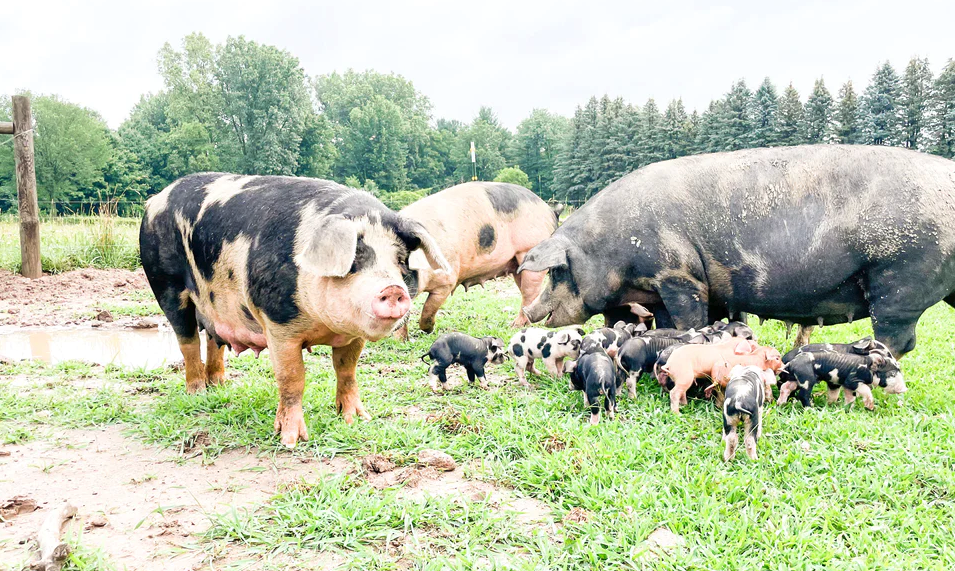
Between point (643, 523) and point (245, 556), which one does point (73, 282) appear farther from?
point (643, 523)

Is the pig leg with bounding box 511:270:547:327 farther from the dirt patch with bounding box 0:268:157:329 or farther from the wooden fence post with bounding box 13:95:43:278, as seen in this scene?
the wooden fence post with bounding box 13:95:43:278

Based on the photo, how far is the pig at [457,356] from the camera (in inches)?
181

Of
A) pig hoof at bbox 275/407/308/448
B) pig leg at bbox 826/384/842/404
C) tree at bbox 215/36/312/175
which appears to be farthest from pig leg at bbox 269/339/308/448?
tree at bbox 215/36/312/175

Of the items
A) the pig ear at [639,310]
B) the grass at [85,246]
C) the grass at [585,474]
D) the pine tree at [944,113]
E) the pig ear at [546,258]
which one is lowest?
the grass at [585,474]

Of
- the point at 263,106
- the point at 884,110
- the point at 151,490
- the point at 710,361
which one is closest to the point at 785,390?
the point at 710,361

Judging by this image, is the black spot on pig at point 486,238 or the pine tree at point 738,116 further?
the pine tree at point 738,116

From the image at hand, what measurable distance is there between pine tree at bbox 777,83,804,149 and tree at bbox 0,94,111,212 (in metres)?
43.4

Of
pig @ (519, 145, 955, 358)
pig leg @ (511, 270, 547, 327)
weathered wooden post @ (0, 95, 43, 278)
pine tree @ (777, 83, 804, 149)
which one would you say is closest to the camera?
pig @ (519, 145, 955, 358)

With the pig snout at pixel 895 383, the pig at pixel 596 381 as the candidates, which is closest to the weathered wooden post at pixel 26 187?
the pig at pixel 596 381

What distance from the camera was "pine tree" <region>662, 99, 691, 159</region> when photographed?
115 feet

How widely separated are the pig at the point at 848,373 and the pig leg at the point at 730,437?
3.22ft

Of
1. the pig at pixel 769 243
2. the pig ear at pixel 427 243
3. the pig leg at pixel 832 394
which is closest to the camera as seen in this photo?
the pig ear at pixel 427 243

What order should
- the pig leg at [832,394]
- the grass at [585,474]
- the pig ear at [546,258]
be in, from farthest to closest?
the pig ear at [546,258], the pig leg at [832,394], the grass at [585,474]

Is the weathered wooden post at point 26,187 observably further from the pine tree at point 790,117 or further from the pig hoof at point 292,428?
the pine tree at point 790,117
